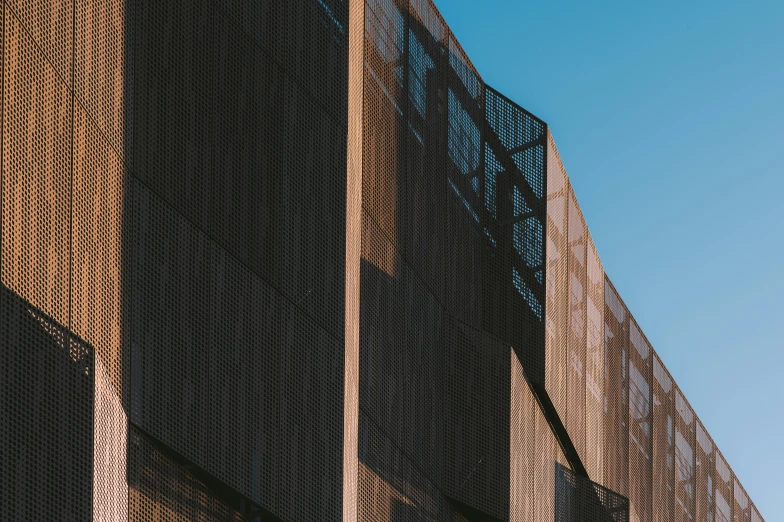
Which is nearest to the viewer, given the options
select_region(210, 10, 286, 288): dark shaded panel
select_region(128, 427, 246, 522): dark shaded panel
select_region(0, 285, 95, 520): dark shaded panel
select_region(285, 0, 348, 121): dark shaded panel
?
select_region(0, 285, 95, 520): dark shaded panel

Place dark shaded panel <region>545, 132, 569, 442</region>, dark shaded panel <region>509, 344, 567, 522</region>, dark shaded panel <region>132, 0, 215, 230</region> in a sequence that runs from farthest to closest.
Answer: dark shaded panel <region>545, 132, 569, 442</region> → dark shaded panel <region>509, 344, 567, 522</region> → dark shaded panel <region>132, 0, 215, 230</region>

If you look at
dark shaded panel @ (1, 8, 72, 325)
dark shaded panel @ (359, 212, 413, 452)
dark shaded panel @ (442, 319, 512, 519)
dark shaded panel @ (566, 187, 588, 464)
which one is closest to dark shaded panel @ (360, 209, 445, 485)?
dark shaded panel @ (359, 212, 413, 452)

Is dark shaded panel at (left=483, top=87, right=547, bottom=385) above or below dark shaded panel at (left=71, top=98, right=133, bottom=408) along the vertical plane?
above

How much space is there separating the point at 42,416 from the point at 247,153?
21.4ft

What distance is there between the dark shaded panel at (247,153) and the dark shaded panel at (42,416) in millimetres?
4397

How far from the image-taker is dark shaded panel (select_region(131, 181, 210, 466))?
17.1 metres

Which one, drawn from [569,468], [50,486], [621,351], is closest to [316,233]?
[50,486]

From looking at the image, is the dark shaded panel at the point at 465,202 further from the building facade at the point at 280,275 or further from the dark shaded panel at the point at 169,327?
the dark shaded panel at the point at 169,327

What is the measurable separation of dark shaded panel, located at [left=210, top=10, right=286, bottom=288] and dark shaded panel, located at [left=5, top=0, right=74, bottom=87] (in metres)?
3.65

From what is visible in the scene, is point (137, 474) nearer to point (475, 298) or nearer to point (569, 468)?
point (475, 298)

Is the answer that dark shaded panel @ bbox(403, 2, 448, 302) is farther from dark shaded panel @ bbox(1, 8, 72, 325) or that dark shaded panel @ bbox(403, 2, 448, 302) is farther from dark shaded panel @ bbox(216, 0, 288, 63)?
dark shaded panel @ bbox(1, 8, 72, 325)

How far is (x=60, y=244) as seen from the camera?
15297mm

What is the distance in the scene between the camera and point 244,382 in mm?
19188

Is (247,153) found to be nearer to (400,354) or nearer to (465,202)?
(400,354)
